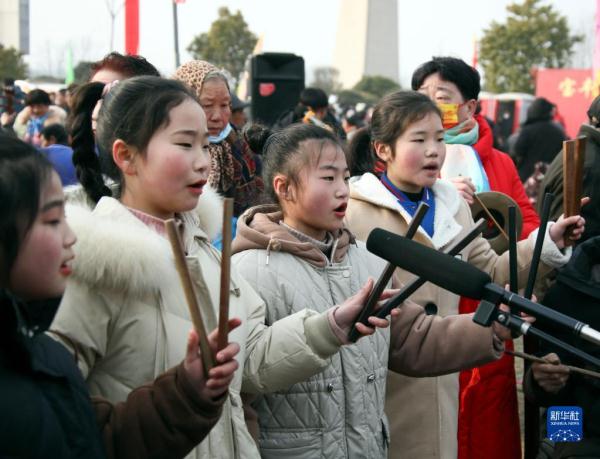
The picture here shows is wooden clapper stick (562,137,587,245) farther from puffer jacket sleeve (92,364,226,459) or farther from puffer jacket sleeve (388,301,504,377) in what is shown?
puffer jacket sleeve (92,364,226,459)

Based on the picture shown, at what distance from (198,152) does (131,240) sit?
0.32 m

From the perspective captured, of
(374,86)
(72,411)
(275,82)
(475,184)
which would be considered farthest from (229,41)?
(72,411)

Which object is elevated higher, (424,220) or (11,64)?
(11,64)

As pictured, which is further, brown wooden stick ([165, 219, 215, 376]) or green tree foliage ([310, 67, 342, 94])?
green tree foliage ([310, 67, 342, 94])

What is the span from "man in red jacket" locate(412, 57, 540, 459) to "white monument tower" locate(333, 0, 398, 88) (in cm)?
4857

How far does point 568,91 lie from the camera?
59.8ft

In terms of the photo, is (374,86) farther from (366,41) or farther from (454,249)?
(454,249)

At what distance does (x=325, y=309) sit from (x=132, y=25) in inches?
273

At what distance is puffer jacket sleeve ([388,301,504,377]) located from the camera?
2615 millimetres

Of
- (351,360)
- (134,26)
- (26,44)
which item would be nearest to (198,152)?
(351,360)

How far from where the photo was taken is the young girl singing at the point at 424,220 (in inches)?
121

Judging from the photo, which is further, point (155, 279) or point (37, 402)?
point (155, 279)

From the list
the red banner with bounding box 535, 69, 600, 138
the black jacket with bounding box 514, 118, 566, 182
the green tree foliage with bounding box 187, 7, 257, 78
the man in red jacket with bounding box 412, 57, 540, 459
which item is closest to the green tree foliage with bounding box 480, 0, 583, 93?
the green tree foliage with bounding box 187, 7, 257, 78

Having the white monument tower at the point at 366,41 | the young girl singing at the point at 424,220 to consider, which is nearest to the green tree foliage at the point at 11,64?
the white monument tower at the point at 366,41
